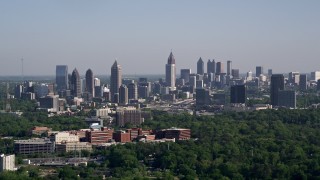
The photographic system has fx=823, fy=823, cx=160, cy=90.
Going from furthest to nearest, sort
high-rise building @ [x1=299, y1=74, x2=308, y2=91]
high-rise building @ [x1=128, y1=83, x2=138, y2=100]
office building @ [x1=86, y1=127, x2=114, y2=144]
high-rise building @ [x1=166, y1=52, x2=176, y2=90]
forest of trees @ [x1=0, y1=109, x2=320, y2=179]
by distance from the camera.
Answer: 1. high-rise building @ [x1=166, y1=52, x2=176, y2=90]
2. high-rise building @ [x1=299, y1=74, x2=308, y2=91]
3. high-rise building @ [x1=128, y1=83, x2=138, y2=100]
4. office building @ [x1=86, y1=127, x2=114, y2=144]
5. forest of trees @ [x1=0, y1=109, x2=320, y2=179]

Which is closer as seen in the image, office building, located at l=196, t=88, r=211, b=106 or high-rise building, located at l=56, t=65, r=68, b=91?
office building, located at l=196, t=88, r=211, b=106

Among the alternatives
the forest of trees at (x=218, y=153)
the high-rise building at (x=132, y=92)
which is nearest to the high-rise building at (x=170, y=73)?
the high-rise building at (x=132, y=92)

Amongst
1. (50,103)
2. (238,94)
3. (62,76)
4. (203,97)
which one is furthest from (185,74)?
(50,103)

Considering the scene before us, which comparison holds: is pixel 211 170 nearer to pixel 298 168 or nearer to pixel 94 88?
pixel 298 168

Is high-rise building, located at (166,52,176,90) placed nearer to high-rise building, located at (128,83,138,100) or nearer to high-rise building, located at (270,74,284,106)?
high-rise building, located at (128,83,138,100)

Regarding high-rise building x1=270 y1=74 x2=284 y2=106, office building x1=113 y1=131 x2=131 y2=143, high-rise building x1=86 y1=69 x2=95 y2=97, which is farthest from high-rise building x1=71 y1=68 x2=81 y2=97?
office building x1=113 y1=131 x2=131 y2=143

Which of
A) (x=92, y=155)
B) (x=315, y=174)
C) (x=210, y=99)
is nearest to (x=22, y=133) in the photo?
(x=92, y=155)
